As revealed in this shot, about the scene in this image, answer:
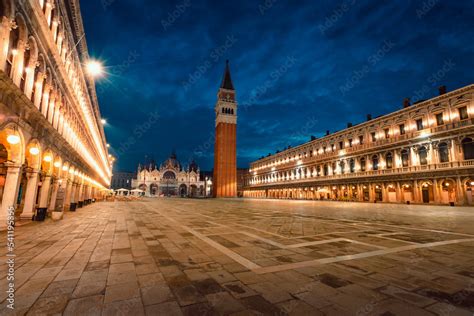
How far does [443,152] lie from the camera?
29.9 m

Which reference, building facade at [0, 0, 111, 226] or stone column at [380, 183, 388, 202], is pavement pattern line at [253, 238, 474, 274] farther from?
stone column at [380, 183, 388, 202]

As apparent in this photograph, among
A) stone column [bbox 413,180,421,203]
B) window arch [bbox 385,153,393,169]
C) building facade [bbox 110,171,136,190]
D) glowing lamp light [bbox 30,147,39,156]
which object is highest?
building facade [bbox 110,171,136,190]

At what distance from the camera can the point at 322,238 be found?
7832 mm

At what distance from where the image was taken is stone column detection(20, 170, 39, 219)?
11812mm

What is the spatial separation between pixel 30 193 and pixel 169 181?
3851 inches

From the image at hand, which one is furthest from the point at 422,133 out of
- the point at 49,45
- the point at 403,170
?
the point at 49,45

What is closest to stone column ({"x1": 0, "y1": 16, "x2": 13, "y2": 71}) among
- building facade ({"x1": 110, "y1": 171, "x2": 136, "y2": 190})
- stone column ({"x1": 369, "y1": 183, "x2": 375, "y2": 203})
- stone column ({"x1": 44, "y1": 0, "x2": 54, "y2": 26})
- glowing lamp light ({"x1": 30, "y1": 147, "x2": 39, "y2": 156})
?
glowing lamp light ({"x1": 30, "y1": 147, "x2": 39, "y2": 156})

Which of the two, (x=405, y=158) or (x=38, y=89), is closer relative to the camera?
(x=38, y=89)

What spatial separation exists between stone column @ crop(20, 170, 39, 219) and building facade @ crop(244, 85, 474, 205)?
1548 inches

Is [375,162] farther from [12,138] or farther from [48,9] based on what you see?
[12,138]

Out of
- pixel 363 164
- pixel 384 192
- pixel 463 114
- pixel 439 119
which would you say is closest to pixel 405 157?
pixel 384 192

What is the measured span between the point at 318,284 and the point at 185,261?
282 cm

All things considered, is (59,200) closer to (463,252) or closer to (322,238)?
(322,238)

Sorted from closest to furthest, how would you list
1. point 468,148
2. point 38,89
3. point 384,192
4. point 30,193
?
point 38,89 → point 30,193 → point 468,148 → point 384,192
